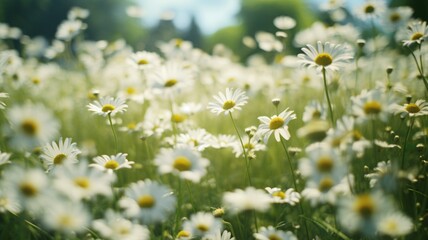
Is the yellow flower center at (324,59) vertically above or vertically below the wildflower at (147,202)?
above

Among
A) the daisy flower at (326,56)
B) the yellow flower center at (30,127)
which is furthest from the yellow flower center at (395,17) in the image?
the yellow flower center at (30,127)

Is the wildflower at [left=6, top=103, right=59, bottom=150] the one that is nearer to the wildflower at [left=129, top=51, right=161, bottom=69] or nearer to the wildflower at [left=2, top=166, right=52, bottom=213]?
the wildflower at [left=2, top=166, right=52, bottom=213]

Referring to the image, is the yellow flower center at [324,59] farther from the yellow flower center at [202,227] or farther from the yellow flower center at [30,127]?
the yellow flower center at [30,127]

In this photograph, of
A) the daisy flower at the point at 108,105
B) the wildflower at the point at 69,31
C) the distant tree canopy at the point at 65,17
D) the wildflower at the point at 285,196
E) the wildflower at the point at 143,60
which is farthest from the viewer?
the distant tree canopy at the point at 65,17

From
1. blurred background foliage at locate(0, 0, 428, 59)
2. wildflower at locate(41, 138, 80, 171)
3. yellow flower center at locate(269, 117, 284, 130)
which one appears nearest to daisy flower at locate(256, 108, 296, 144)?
yellow flower center at locate(269, 117, 284, 130)

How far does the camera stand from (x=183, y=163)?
1659 mm

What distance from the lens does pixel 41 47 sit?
6930 millimetres

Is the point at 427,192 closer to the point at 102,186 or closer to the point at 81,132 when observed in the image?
the point at 102,186

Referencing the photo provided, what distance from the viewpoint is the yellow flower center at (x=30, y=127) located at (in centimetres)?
142

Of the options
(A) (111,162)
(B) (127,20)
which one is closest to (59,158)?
(A) (111,162)

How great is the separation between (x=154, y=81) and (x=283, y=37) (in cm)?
140

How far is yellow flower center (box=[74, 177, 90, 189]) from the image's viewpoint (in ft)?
4.46

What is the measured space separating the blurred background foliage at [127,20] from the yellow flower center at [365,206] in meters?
20.3

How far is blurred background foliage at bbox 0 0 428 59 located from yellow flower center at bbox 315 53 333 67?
19.3 meters
